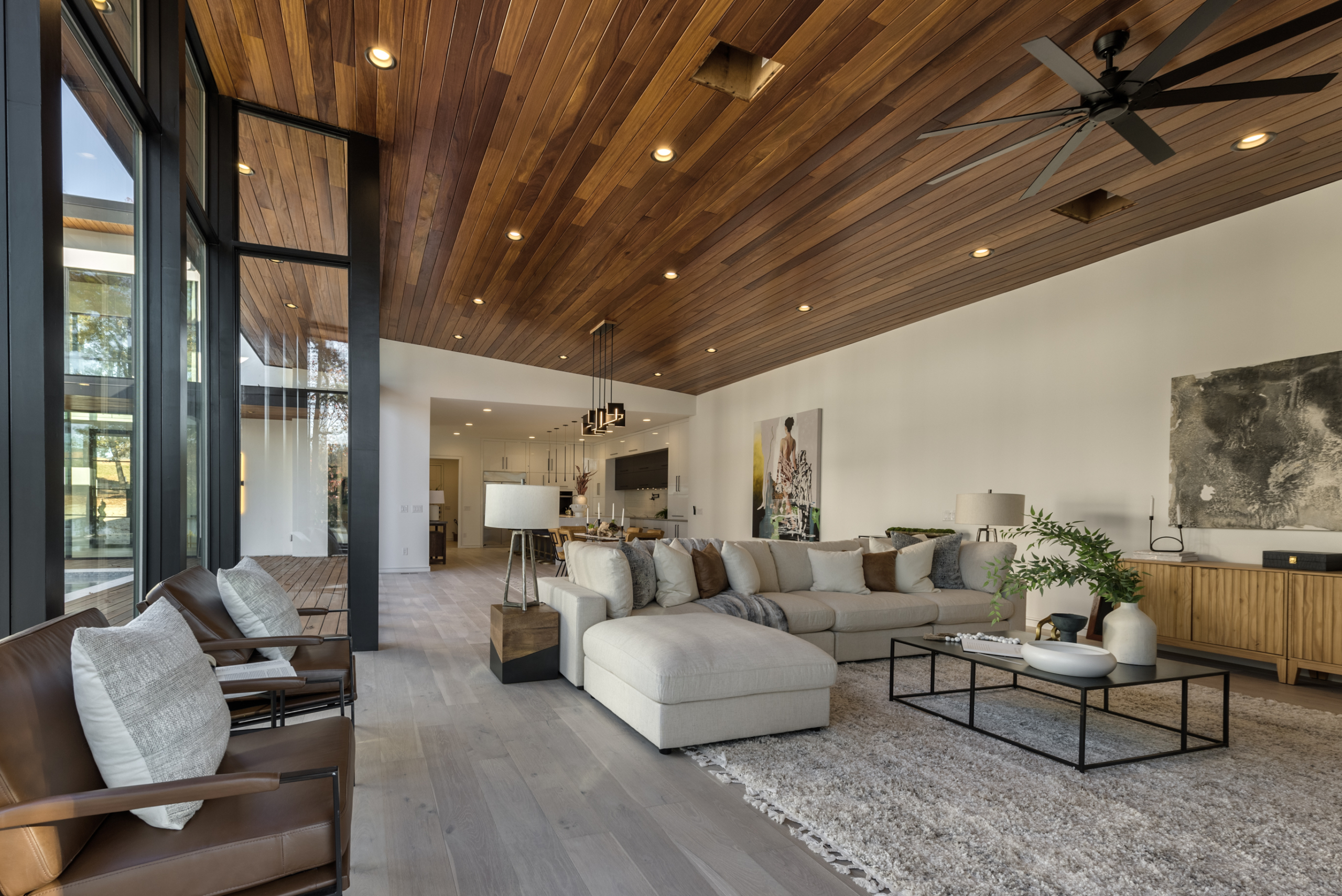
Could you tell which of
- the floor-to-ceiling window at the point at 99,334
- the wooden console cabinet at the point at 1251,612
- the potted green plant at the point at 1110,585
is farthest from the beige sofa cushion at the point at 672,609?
the wooden console cabinet at the point at 1251,612

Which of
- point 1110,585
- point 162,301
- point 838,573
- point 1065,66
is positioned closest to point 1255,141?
point 1065,66

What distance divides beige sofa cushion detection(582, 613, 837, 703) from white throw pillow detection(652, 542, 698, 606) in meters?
0.81

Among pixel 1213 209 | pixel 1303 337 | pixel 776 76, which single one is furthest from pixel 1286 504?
pixel 776 76

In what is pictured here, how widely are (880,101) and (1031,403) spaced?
3.78m

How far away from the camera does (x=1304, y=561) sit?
4305 mm

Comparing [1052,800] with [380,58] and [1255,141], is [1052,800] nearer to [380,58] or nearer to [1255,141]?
[1255,141]

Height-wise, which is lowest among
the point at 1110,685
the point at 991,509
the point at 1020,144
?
the point at 1110,685

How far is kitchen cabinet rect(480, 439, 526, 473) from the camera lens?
15.8 m

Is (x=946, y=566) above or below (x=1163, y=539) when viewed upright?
below

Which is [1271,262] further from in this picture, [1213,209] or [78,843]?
Answer: [78,843]

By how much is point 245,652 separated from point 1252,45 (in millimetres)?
4280

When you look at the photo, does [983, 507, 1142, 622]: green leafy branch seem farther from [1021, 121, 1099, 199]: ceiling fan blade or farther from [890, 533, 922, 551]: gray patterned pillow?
[890, 533, 922, 551]: gray patterned pillow

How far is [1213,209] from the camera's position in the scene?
4.80 metres

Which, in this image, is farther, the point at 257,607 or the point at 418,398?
the point at 418,398
